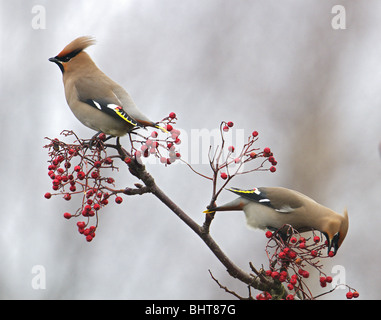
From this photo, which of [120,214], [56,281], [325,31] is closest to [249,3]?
[325,31]

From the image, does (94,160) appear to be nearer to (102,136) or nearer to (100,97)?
(102,136)

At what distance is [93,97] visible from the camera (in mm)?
3053

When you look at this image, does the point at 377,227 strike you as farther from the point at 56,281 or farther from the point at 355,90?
the point at 56,281

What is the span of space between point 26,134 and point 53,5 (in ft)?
4.10

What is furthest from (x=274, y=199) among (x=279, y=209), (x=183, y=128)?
(x=183, y=128)

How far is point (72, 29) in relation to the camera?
232 inches

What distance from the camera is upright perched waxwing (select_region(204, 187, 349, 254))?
299 centimetres

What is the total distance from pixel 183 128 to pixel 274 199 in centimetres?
270

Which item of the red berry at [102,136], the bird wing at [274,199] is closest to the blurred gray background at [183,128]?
the bird wing at [274,199]

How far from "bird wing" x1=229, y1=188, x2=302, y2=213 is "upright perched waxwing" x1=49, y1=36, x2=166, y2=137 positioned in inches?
25.8

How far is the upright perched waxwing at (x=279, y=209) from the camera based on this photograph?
2.99m

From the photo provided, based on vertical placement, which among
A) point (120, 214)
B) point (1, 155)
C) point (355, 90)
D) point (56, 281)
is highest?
point (355, 90)

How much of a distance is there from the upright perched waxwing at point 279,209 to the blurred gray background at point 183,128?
2451 millimetres

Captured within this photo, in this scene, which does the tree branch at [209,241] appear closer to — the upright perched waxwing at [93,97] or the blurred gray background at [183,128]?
the upright perched waxwing at [93,97]
